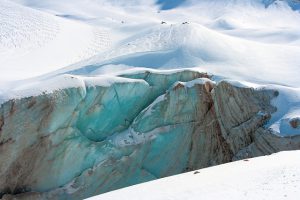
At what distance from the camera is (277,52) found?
72.8 feet

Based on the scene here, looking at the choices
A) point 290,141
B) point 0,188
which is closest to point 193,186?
point 290,141

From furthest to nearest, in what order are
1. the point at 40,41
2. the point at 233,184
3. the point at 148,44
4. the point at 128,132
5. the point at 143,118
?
the point at 40,41 < the point at 148,44 < the point at 143,118 < the point at 128,132 < the point at 233,184

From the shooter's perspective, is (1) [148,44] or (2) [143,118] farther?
(1) [148,44]

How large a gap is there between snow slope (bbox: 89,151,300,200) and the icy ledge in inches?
163

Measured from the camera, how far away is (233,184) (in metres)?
10.7

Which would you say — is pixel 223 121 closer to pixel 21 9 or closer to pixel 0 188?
pixel 0 188

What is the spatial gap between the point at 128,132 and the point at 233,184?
A: 276 inches

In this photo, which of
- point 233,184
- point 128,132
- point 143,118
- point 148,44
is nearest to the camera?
point 233,184

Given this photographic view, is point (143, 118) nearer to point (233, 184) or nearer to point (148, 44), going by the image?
point (148, 44)

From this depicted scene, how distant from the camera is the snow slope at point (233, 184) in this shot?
9.90 meters

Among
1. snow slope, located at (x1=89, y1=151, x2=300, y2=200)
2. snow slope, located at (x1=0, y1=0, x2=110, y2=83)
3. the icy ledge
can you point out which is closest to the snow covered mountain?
the icy ledge

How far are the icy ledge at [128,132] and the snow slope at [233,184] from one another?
414 cm

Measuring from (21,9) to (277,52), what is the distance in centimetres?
1900

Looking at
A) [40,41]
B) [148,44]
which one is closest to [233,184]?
[148,44]
